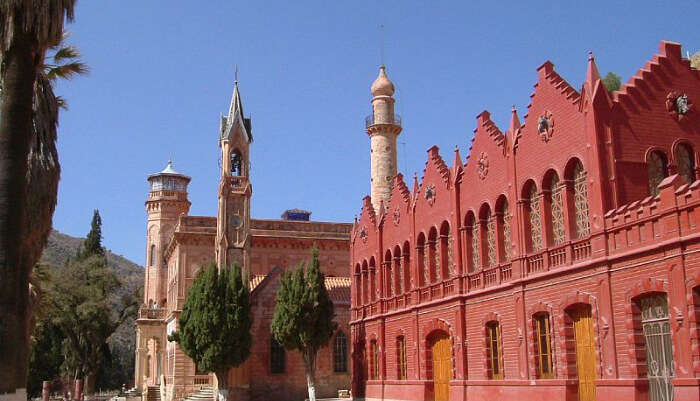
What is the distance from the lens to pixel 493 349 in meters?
27.2

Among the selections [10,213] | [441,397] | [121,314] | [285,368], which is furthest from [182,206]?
[10,213]

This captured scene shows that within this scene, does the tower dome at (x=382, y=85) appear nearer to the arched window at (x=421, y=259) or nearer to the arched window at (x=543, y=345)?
the arched window at (x=421, y=259)

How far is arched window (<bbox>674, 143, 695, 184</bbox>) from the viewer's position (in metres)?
22.6

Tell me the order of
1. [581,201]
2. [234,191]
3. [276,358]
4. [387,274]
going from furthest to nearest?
[234,191] → [276,358] → [387,274] → [581,201]

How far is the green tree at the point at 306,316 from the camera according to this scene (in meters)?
39.5

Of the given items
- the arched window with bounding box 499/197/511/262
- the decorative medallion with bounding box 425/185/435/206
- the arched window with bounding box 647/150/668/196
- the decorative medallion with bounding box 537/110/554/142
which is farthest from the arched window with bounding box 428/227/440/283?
the arched window with bounding box 647/150/668/196

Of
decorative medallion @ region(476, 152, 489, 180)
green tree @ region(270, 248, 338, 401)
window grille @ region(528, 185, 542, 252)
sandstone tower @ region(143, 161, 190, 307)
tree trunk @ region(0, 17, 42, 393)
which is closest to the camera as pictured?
tree trunk @ region(0, 17, 42, 393)

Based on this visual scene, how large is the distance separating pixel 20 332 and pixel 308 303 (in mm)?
24578

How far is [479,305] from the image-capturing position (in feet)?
92.1

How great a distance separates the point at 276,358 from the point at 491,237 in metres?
23.7

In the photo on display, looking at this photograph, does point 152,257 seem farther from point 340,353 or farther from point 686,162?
point 686,162

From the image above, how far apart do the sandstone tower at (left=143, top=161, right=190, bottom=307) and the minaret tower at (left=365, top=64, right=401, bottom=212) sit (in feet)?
98.4

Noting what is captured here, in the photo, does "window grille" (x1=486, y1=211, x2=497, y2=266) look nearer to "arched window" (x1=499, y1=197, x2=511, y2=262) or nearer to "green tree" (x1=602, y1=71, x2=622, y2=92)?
"arched window" (x1=499, y1=197, x2=511, y2=262)

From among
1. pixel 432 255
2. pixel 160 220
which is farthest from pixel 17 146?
pixel 160 220
